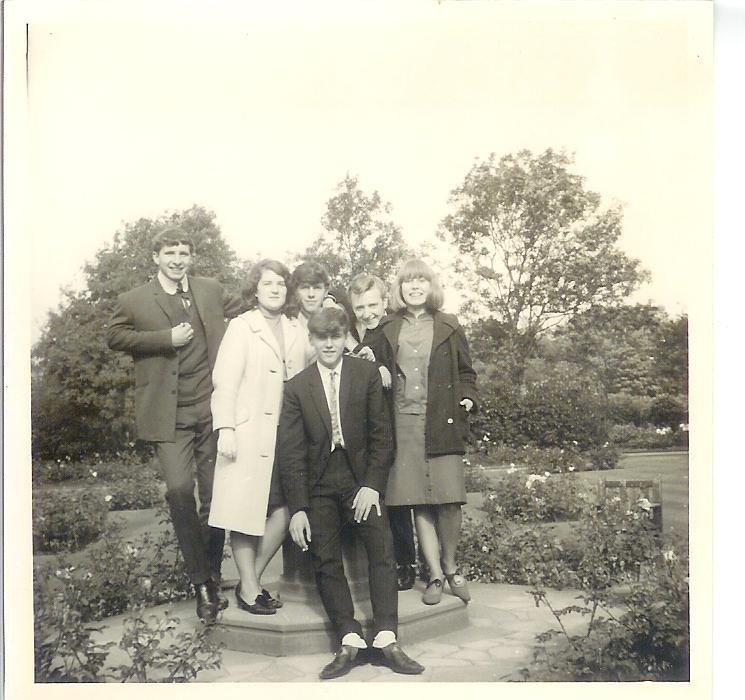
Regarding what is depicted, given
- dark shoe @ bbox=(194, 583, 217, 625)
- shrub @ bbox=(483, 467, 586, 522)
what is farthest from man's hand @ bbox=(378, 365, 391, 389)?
dark shoe @ bbox=(194, 583, 217, 625)

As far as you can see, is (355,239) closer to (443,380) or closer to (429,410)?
(443,380)

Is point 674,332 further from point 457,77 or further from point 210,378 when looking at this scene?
point 210,378

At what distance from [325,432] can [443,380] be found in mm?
808

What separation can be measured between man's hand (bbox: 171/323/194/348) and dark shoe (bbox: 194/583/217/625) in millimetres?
1491

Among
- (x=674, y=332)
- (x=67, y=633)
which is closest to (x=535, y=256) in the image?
(x=674, y=332)

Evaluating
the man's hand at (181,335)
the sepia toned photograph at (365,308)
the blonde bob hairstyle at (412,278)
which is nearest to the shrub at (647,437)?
the sepia toned photograph at (365,308)

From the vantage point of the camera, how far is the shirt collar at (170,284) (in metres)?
5.05

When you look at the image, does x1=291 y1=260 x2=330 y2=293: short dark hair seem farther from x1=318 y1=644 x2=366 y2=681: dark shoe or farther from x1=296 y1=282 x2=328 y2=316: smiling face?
x1=318 y1=644 x2=366 y2=681: dark shoe

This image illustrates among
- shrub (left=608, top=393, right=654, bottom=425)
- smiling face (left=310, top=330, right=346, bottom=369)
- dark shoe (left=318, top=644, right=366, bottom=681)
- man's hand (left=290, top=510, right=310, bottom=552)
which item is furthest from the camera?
shrub (left=608, top=393, right=654, bottom=425)

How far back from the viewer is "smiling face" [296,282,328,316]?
5.04 metres

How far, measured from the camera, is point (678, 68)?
16.5 feet

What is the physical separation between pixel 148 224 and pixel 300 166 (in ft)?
3.37

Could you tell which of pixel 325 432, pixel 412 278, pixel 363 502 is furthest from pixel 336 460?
pixel 412 278

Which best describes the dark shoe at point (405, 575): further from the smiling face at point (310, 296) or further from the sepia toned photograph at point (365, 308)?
the smiling face at point (310, 296)
